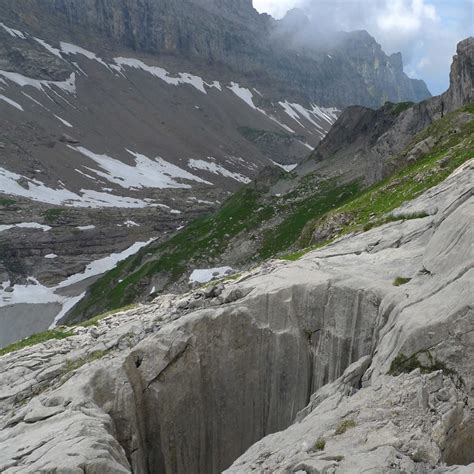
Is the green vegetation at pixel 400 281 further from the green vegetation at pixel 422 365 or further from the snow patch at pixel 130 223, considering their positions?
the snow patch at pixel 130 223

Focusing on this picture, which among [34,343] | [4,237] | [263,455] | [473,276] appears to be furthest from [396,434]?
[4,237]

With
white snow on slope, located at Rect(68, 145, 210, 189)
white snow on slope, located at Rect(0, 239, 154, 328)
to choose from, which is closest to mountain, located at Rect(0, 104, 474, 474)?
white snow on slope, located at Rect(0, 239, 154, 328)

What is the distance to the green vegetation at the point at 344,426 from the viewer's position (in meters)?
11.0

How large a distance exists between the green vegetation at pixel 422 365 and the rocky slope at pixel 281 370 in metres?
0.02

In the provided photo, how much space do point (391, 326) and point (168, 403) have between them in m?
8.88

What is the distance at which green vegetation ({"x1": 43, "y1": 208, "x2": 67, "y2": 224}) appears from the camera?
129750 mm

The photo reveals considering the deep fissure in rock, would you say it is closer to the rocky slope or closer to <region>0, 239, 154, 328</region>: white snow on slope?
the rocky slope

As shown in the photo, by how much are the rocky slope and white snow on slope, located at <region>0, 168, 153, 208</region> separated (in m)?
133

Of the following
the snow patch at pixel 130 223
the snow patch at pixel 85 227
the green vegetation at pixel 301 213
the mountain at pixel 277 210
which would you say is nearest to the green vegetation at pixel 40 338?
the mountain at pixel 277 210

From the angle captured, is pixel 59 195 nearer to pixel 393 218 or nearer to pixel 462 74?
pixel 462 74

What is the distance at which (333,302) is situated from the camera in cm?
1716

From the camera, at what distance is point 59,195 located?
153500 millimetres

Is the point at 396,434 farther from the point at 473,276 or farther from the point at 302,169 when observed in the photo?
the point at 302,169

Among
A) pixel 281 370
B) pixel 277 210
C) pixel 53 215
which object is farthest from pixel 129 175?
pixel 281 370
